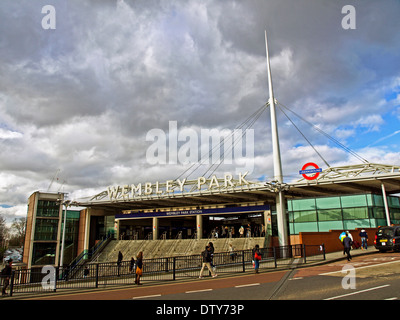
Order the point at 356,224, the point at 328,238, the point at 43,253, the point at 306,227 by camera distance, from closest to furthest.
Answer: the point at 328,238, the point at 356,224, the point at 306,227, the point at 43,253

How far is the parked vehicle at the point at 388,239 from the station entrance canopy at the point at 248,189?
8.28 metres

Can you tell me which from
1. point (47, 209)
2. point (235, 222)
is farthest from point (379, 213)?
point (47, 209)

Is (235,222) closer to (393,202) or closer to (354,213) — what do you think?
(354,213)

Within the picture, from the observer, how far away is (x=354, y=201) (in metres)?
33.4

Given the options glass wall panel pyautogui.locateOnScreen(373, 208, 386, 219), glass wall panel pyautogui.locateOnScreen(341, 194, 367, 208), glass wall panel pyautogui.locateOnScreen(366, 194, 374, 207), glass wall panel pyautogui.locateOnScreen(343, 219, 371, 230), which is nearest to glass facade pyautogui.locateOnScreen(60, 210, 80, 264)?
glass wall panel pyautogui.locateOnScreen(343, 219, 371, 230)

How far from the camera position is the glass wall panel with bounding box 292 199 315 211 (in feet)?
117

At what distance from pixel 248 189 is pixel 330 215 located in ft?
30.4

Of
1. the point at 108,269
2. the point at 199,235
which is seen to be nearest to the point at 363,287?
the point at 108,269

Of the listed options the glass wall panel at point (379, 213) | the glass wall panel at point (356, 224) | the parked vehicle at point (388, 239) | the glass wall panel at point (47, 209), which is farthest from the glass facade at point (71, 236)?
the parked vehicle at point (388, 239)

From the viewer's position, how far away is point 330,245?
27.5 metres

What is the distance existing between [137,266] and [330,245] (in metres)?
18.8

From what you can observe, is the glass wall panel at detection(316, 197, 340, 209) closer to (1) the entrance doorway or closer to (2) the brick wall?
(2) the brick wall

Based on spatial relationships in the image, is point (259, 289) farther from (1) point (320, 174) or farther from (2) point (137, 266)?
(1) point (320, 174)

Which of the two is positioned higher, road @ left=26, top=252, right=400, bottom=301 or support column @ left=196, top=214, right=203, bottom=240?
support column @ left=196, top=214, right=203, bottom=240
